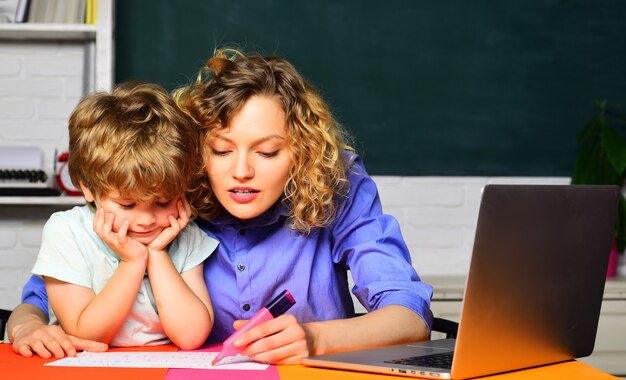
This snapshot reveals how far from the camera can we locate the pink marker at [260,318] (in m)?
1.27

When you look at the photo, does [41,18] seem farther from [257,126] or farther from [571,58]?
[571,58]

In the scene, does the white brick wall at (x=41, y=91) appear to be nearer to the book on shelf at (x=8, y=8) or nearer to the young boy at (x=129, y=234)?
the book on shelf at (x=8, y=8)

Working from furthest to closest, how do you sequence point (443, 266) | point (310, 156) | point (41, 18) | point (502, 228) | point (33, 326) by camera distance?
1. point (443, 266)
2. point (41, 18)
3. point (310, 156)
4. point (33, 326)
5. point (502, 228)

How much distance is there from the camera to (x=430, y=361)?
4.14 ft

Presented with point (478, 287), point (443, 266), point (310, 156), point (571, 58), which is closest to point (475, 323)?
point (478, 287)

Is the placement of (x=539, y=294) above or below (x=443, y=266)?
above

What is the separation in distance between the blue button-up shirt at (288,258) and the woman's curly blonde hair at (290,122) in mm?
42

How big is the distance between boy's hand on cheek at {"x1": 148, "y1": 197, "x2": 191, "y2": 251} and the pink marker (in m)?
0.29

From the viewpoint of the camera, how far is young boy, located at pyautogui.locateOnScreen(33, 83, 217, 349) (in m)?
1.46

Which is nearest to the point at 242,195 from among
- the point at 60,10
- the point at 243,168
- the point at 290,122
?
the point at 243,168

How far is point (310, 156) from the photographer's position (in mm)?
1637

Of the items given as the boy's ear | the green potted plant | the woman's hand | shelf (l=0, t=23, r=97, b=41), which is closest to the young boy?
the boy's ear

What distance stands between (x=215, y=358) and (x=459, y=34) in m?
2.50

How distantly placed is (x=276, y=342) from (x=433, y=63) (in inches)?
94.9
